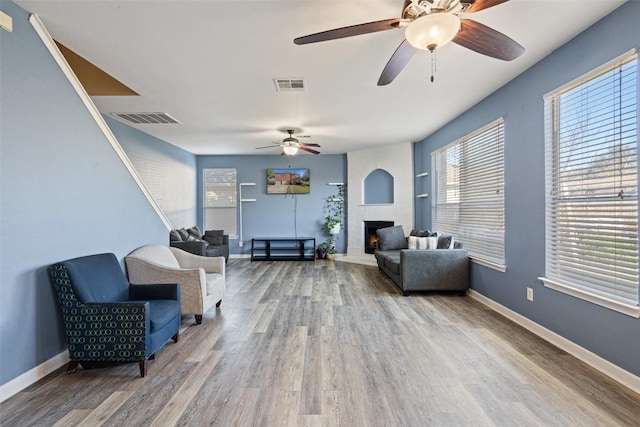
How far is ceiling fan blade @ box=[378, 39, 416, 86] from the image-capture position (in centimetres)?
208

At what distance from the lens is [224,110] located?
4230 mm

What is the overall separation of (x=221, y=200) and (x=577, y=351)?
23.6ft

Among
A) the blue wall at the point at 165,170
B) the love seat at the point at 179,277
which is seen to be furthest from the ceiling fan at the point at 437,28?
the blue wall at the point at 165,170

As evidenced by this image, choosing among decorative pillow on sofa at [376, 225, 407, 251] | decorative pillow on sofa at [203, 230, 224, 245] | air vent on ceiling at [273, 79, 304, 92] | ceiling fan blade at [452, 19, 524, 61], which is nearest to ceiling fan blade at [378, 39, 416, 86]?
ceiling fan blade at [452, 19, 524, 61]

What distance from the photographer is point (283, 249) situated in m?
7.60

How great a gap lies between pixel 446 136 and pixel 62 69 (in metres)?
5.03

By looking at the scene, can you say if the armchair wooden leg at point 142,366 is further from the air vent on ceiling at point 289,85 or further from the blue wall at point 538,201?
the blue wall at point 538,201

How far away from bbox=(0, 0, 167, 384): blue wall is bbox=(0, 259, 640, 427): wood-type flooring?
0.39 meters

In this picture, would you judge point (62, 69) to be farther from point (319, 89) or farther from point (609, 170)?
point (609, 170)

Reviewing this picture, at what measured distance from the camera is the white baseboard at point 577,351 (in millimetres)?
2061

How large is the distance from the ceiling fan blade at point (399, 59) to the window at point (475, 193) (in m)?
1.98

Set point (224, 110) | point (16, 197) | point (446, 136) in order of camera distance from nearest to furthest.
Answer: point (16, 197) < point (224, 110) < point (446, 136)

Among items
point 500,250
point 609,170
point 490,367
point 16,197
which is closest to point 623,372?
point 490,367

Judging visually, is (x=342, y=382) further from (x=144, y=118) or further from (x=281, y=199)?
(x=281, y=199)
